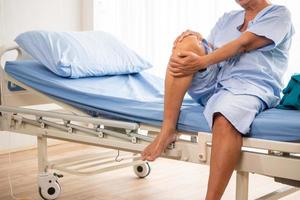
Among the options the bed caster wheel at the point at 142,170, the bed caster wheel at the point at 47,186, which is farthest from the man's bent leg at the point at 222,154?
the bed caster wheel at the point at 142,170

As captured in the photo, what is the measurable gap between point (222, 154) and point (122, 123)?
48 cm

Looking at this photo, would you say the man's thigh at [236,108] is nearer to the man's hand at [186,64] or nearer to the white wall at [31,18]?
the man's hand at [186,64]

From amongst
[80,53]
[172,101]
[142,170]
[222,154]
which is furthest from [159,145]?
[142,170]

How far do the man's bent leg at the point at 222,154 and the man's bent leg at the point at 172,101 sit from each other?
20 centimetres

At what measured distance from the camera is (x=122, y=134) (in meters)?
1.96

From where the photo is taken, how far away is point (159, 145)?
69.2 inches

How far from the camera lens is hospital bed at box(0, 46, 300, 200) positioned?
5.10 ft

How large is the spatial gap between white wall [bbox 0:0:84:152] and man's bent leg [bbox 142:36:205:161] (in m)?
1.80

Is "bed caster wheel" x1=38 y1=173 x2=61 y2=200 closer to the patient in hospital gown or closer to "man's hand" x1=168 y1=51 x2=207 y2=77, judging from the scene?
the patient in hospital gown

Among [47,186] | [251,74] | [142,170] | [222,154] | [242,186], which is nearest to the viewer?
[222,154]

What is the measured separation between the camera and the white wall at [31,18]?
3307 mm

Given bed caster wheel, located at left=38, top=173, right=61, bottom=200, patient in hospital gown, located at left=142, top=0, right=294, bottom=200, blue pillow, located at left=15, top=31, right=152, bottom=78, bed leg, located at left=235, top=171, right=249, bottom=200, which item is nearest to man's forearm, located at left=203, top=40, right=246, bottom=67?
patient in hospital gown, located at left=142, top=0, right=294, bottom=200

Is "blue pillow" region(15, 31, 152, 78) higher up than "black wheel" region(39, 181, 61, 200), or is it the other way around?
"blue pillow" region(15, 31, 152, 78)

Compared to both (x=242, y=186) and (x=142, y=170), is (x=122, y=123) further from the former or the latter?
(x=142, y=170)
